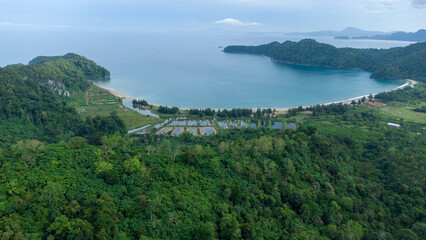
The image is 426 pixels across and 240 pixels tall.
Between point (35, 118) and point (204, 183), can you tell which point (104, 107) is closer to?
point (35, 118)

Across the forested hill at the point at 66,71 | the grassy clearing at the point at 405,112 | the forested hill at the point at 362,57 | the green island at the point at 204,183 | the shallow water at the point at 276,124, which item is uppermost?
the forested hill at the point at 362,57

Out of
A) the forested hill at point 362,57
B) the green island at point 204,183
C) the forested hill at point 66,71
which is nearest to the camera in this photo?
the green island at point 204,183

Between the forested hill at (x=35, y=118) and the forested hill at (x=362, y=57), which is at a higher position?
the forested hill at (x=362, y=57)

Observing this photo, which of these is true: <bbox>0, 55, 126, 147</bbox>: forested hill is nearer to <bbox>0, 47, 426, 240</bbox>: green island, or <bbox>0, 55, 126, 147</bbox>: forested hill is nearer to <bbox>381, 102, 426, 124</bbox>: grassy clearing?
<bbox>0, 47, 426, 240</bbox>: green island

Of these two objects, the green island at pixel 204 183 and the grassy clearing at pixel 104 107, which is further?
the grassy clearing at pixel 104 107

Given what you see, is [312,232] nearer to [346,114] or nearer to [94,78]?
[346,114]

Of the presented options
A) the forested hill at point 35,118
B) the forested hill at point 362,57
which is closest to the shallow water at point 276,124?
the forested hill at point 35,118

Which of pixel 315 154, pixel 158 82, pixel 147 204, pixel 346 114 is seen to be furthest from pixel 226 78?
pixel 147 204

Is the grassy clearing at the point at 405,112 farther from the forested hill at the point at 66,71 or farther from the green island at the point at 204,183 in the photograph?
the forested hill at the point at 66,71

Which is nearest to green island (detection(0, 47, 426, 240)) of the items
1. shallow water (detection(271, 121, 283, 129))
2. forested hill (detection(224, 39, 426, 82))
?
shallow water (detection(271, 121, 283, 129))
